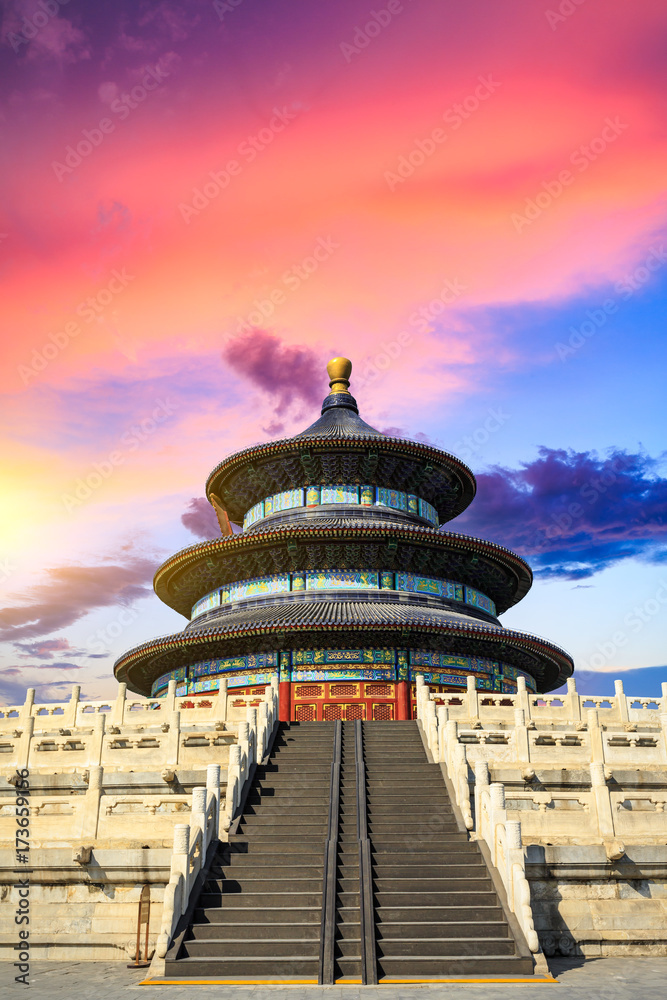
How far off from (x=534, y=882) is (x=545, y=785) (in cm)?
249

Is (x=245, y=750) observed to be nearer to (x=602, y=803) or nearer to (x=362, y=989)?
(x=362, y=989)

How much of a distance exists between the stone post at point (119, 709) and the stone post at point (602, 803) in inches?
463

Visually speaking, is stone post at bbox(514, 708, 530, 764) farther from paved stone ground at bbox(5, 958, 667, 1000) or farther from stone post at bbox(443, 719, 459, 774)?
paved stone ground at bbox(5, 958, 667, 1000)

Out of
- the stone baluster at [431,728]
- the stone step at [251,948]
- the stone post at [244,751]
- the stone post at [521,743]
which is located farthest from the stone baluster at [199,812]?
the stone post at [521,743]

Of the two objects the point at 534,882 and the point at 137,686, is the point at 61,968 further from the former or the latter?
the point at 137,686

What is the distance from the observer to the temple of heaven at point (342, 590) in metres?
28.1

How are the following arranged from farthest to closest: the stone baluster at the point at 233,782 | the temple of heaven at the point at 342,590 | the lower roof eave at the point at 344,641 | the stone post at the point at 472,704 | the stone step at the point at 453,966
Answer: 1. the temple of heaven at the point at 342,590
2. the lower roof eave at the point at 344,641
3. the stone post at the point at 472,704
4. the stone baluster at the point at 233,782
5. the stone step at the point at 453,966

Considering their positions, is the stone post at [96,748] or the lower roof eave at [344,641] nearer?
the stone post at [96,748]

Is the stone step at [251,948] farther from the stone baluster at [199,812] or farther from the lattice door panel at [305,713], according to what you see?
the lattice door panel at [305,713]

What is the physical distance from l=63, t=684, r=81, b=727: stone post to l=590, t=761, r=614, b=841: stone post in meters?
13.3

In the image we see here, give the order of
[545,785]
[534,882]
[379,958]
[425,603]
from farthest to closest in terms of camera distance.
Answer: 1. [425,603]
2. [545,785]
3. [534,882]
4. [379,958]

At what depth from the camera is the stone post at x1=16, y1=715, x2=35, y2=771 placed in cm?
1731

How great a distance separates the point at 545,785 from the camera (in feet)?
48.7

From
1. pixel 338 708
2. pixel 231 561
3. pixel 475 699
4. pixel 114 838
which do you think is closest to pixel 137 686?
pixel 231 561
